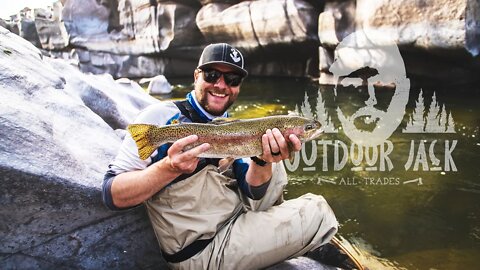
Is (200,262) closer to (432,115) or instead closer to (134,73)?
(432,115)

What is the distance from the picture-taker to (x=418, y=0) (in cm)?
1316

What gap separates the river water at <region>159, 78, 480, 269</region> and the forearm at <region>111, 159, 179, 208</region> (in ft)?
10.4

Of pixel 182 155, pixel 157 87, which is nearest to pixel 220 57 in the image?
pixel 182 155

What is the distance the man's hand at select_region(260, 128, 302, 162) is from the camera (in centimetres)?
274

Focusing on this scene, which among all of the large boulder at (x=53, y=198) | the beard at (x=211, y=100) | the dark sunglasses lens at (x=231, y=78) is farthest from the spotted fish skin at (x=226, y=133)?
the large boulder at (x=53, y=198)

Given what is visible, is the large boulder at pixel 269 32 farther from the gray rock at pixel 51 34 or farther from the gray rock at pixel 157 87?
the gray rock at pixel 51 34

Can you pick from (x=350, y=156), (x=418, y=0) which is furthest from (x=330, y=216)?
(x=418, y=0)

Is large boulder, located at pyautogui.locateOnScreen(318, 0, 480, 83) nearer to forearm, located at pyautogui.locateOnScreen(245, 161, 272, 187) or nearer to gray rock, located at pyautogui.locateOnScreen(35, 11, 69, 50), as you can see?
forearm, located at pyautogui.locateOnScreen(245, 161, 272, 187)

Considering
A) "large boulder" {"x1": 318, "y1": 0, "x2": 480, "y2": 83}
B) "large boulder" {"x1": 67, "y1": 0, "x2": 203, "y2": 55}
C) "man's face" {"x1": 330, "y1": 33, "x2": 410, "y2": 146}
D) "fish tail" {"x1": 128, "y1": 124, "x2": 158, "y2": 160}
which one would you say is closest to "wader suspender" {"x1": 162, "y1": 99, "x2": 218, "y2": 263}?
"fish tail" {"x1": 128, "y1": 124, "x2": 158, "y2": 160}

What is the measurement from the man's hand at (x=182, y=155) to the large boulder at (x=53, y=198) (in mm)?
964

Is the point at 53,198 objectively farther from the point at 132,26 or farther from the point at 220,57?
the point at 132,26

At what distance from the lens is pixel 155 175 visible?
101 inches

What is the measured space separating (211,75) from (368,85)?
50.4 ft

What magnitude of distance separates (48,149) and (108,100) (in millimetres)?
3135
